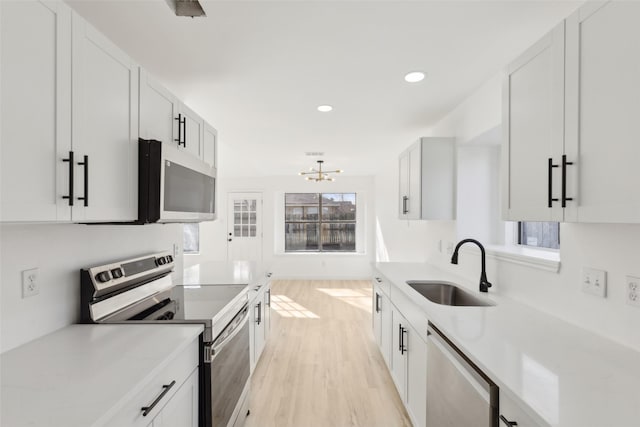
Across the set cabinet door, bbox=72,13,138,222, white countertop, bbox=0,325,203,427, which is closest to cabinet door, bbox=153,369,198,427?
white countertop, bbox=0,325,203,427

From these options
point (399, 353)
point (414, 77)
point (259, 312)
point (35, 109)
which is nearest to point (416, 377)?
point (399, 353)

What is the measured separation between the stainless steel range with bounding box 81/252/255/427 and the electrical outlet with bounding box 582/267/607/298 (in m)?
1.75

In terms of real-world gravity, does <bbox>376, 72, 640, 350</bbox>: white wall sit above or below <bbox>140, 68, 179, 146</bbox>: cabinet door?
below

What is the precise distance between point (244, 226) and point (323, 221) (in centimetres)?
182

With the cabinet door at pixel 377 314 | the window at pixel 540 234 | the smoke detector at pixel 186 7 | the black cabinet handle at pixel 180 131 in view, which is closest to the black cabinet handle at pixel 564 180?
the window at pixel 540 234

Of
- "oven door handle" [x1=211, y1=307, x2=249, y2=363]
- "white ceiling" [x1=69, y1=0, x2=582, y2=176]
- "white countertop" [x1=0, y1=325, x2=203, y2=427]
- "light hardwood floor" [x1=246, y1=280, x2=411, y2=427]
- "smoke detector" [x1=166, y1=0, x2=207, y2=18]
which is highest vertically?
"white ceiling" [x1=69, y1=0, x2=582, y2=176]

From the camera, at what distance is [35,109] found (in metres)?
0.97

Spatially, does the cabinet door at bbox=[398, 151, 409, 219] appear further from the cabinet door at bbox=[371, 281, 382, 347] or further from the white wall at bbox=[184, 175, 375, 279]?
the white wall at bbox=[184, 175, 375, 279]

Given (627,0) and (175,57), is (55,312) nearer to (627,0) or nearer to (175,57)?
(175,57)

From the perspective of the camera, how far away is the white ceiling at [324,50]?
1.50 meters

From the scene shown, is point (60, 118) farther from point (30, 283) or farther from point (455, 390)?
point (455, 390)

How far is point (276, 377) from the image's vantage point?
279 cm

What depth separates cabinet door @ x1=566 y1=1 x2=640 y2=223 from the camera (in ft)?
3.09

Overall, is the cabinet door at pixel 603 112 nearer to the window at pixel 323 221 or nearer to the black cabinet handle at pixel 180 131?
the black cabinet handle at pixel 180 131
